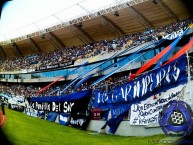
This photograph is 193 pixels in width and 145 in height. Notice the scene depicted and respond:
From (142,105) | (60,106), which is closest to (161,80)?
(142,105)

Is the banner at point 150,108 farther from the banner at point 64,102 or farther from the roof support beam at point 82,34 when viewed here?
the roof support beam at point 82,34

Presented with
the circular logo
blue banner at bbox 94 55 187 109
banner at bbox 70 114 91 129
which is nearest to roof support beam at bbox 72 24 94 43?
banner at bbox 70 114 91 129

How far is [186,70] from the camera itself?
5.25 meters

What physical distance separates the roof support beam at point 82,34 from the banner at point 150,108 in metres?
18.6

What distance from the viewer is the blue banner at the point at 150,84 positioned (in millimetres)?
5445

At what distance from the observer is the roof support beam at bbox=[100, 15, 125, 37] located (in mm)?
23462

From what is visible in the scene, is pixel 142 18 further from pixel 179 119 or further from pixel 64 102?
pixel 179 119

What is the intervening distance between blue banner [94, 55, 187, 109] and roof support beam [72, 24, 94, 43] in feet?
56.7

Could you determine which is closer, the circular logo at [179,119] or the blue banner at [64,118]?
the circular logo at [179,119]

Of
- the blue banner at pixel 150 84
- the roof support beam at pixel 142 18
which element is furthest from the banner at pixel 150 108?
the roof support beam at pixel 142 18

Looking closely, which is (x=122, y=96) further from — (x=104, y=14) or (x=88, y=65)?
(x=104, y=14)

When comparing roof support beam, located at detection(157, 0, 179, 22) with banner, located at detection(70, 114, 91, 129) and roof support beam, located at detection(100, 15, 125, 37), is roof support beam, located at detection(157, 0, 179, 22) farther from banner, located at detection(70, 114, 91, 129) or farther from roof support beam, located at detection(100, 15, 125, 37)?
banner, located at detection(70, 114, 91, 129)

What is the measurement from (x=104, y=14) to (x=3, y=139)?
20310 mm

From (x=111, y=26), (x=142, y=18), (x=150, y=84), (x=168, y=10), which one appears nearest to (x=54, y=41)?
(x=111, y=26)
